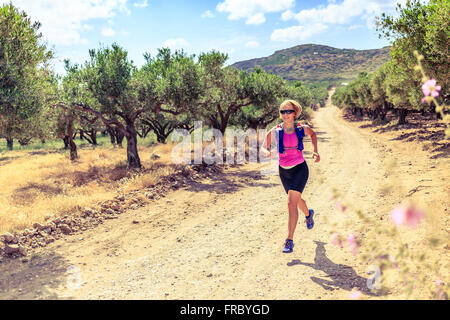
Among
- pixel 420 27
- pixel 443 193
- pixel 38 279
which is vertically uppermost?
pixel 420 27

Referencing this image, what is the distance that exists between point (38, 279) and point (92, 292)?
127 centimetres

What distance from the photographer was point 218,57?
20141mm

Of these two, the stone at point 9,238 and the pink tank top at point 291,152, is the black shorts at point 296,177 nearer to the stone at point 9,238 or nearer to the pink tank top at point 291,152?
the pink tank top at point 291,152

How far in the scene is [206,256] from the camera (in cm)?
540

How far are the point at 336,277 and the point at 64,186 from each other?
12.7 m

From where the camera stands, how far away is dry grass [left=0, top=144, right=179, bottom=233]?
830 centimetres

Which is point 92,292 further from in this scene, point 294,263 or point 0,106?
point 0,106

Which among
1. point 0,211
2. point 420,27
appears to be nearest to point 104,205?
point 0,211

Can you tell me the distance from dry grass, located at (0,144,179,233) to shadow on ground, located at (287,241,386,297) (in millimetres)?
6527

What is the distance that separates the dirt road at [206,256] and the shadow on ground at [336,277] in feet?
0.05

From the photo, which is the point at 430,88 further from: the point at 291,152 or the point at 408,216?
the point at 291,152

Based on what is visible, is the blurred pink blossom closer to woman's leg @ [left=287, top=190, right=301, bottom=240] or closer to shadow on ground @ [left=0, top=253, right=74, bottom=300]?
woman's leg @ [left=287, top=190, right=301, bottom=240]

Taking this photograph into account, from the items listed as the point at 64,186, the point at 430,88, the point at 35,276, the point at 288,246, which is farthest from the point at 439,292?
the point at 64,186

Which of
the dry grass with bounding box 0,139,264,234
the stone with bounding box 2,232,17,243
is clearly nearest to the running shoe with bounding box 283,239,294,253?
the stone with bounding box 2,232,17,243
